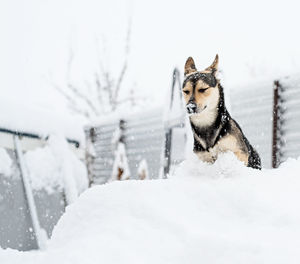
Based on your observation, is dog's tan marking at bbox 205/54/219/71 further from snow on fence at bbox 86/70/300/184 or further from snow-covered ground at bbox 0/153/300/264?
snow on fence at bbox 86/70/300/184

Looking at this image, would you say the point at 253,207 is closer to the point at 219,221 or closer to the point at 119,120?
the point at 219,221

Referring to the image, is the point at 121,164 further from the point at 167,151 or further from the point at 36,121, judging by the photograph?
the point at 36,121

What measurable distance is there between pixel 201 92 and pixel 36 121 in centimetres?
325

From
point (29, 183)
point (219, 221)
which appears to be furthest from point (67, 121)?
point (219, 221)

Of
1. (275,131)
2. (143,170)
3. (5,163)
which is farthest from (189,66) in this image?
(143,170)

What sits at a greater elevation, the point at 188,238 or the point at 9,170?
the point at 188,238

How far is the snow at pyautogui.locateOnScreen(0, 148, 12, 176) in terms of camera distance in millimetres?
5074

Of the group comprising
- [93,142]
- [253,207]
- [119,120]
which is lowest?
[93,142]

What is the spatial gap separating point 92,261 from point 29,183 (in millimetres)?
3699

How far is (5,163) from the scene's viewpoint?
5129 mm

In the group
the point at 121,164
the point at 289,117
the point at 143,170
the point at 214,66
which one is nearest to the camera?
the point at 214,66

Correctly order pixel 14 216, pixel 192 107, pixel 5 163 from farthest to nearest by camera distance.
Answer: pixel 5 163 < pixel 14 216 < pixel 192 107

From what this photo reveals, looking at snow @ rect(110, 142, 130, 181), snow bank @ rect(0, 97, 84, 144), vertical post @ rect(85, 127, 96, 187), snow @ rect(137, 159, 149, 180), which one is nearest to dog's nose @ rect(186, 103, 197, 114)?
snow bank @ rect(0, 97, 84, 144)

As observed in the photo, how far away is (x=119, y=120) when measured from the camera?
31.2 ft
